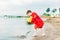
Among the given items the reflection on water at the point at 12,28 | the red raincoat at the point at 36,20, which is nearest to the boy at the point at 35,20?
A: the red raincoat at the point at 36,20

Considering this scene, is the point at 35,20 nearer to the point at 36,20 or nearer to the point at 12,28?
the point at 36,20

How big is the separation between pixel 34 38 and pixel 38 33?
601 mm

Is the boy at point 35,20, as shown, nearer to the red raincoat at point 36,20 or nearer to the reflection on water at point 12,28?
the red raincoat at point 36,20

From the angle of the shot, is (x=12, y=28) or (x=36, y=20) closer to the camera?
(x=36, y=20)

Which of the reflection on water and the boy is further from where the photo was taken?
the reflection on water

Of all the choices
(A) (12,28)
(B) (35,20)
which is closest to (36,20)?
(B) (35,20)

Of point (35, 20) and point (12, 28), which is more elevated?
point (35, 20)

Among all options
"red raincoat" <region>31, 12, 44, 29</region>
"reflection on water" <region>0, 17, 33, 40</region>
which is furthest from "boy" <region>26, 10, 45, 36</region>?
"reflection on water" <region>0, 17, 33, 40</region>

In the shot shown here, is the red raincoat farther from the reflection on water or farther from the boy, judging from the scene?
the reflection on water

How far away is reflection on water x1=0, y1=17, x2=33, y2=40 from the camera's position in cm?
740

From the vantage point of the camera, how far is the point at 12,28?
832 cm

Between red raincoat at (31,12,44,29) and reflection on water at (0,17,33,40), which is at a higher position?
red raincoat at (31,12,44,29)

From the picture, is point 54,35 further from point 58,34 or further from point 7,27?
point 7,27

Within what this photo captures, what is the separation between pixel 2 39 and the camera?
6.94 m
